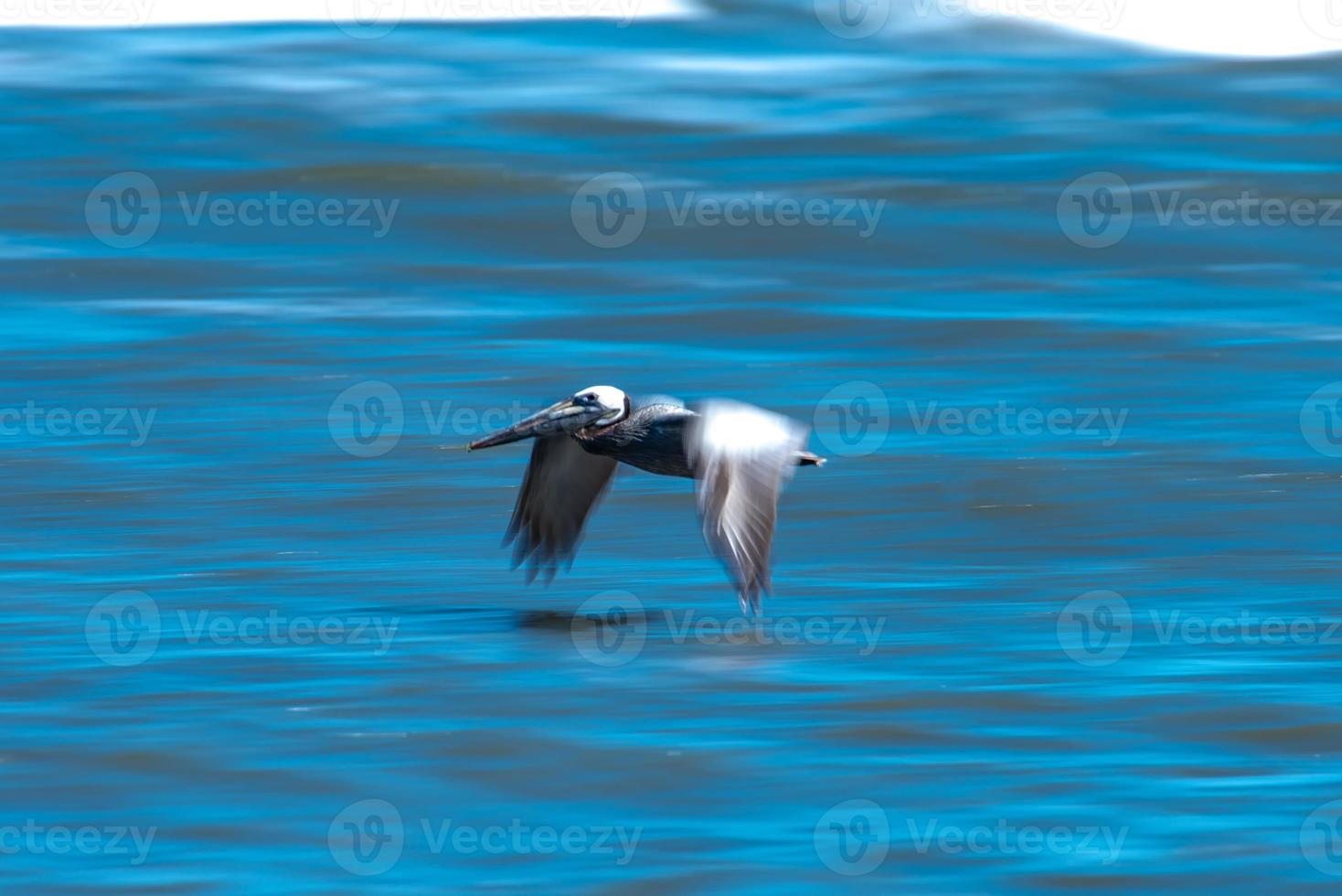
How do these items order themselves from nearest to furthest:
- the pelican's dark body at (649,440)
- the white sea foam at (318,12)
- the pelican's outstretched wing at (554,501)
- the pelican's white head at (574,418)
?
the pelican's dark body at (649,440)
the pelican's white head at (574,418)
the pelican's outstretched wing at (554,501)
the white sea foam at (318,12)

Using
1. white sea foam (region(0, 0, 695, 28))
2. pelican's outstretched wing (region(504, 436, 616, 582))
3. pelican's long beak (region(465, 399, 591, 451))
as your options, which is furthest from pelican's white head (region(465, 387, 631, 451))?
white sea foam (region(0, 0, 695, 28))

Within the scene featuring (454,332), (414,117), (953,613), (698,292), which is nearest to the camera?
(953,613)

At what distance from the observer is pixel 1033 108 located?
68.1ft

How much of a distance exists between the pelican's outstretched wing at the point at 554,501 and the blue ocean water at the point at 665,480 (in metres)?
0.23

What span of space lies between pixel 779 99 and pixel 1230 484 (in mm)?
10945

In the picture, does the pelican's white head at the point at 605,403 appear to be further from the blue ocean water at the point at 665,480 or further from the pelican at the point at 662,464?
the blue ocean water at the point at 665,480

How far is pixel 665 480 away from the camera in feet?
37.3

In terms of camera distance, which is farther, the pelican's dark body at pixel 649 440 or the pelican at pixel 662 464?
the pelican's dark body at pixel 649 440

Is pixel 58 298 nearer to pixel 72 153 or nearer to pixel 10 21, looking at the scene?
pixel 72 153

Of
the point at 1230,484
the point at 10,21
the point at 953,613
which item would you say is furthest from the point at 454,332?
the point at 10,21

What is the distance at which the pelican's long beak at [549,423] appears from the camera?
9.24 metres

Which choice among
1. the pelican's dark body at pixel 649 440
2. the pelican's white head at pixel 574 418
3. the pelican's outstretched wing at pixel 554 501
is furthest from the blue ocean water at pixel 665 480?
the pelican's white head at pixel 574 418

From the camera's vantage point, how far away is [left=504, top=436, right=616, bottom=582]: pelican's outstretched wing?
9.44m

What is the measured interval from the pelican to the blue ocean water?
0.27 meters
